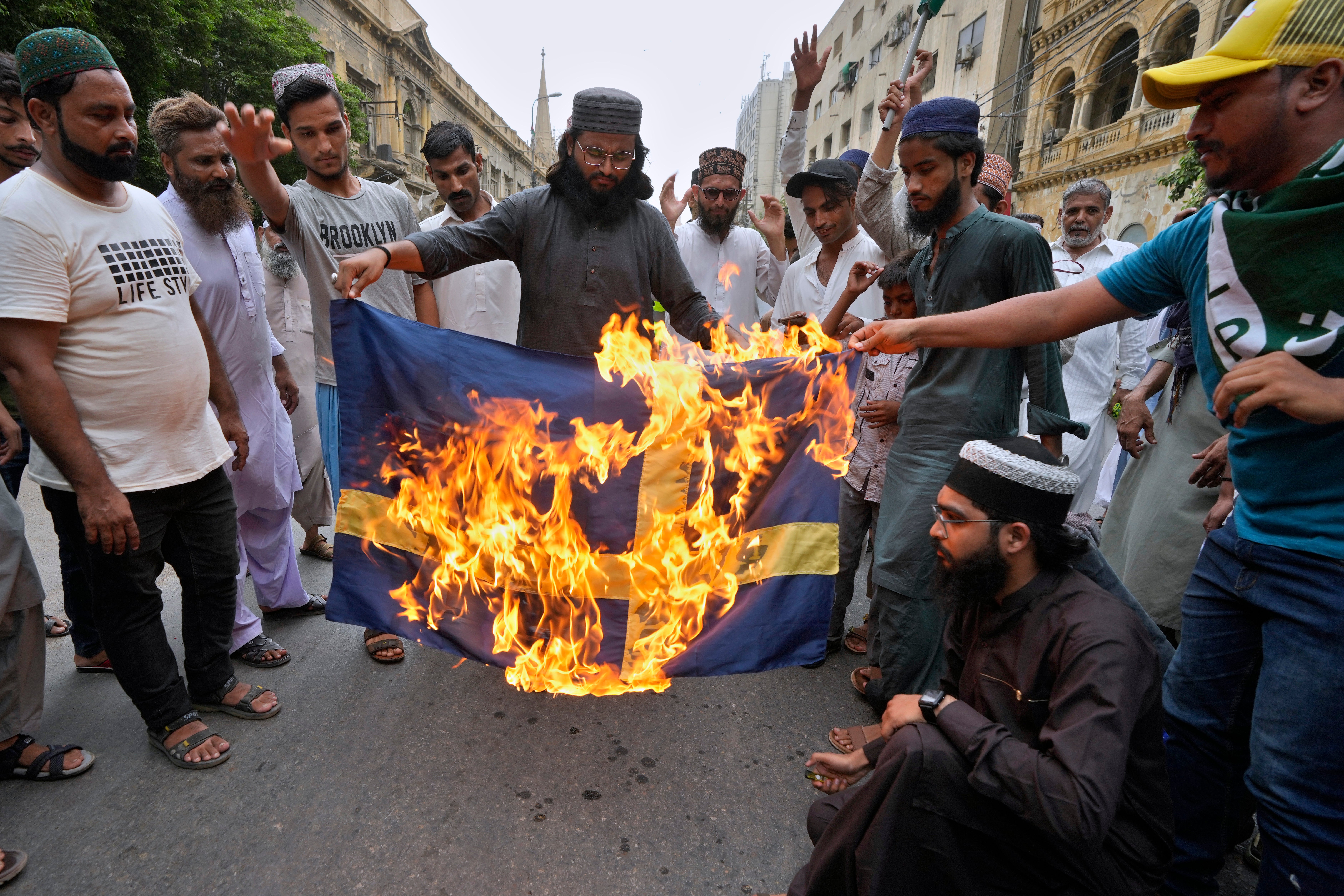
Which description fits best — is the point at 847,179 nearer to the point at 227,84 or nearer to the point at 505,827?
the point at 505,827

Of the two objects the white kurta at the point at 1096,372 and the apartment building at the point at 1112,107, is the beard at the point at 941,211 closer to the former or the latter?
the white kurta at the point at 1096,372

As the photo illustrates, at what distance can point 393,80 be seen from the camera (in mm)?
34312

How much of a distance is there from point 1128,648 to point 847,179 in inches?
130

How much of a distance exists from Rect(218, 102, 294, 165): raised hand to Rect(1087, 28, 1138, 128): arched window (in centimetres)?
2390

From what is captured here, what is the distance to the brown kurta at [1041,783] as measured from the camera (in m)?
1.75

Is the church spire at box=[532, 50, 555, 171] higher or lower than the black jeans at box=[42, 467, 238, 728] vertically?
higher

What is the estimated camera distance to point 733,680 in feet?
11.9

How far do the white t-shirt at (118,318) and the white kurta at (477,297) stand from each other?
1801 mm

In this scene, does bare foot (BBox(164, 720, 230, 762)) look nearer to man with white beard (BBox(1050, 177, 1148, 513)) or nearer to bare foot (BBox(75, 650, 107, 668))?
bare foot (BBox(75, 650, 107, 668))

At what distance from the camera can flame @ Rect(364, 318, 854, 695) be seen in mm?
3076

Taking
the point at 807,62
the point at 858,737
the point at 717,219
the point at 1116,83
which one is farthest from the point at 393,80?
the point at 858,737

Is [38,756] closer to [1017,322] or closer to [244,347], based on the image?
[244,347]

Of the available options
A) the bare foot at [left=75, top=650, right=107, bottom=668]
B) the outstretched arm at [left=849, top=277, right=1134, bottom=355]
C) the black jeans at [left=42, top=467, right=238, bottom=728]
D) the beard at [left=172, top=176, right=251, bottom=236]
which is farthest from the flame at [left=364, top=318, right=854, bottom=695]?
the bare foot at [left=75, top=650, right=107, bottom=668]

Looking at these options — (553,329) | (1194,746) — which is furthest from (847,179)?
(1194,746)
